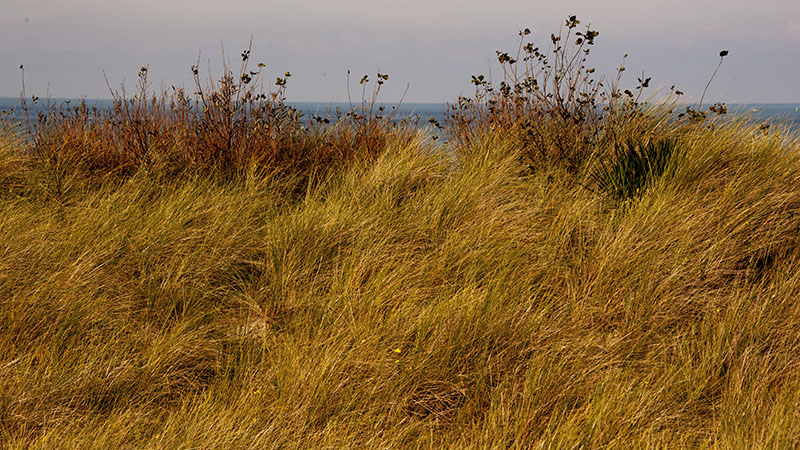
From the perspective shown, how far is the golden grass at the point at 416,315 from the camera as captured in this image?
2316 mm

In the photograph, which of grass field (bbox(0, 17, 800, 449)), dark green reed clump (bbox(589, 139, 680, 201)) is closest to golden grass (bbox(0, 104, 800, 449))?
grass field (bbox(0, 17, 800, 449))

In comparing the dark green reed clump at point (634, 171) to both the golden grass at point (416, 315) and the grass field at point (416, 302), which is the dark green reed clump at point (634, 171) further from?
the golden grass at point (416, 315)

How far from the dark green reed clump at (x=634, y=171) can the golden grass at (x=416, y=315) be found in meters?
0.13

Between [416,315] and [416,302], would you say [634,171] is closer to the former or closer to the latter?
[416,302]

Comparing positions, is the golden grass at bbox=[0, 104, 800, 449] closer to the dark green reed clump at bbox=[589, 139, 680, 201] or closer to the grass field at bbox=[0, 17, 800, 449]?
the grass field at bbox=[0, 17, 800, 449]

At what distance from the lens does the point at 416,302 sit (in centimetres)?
317

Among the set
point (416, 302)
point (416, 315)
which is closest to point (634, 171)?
point (416, 302)

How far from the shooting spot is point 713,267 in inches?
131

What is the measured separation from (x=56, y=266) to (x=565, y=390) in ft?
8.40

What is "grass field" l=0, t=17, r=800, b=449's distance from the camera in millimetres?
2330

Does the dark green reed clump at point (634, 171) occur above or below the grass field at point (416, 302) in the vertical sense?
above

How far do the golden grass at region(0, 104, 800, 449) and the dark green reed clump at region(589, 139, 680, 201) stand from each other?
13cm

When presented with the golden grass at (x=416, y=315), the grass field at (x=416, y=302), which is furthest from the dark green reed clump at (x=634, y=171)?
the golden grass at (x=416, y=315)

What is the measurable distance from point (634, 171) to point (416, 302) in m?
2.13
